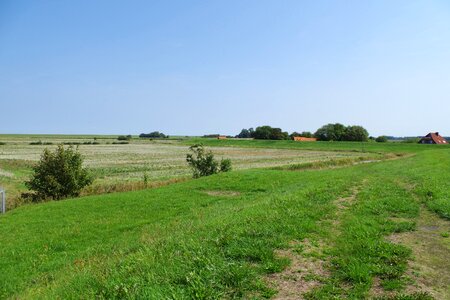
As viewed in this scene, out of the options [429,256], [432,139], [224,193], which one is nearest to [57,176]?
[224,193]

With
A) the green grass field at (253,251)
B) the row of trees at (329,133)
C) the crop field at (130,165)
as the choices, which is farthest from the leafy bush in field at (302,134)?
the green grass field at (253,251)

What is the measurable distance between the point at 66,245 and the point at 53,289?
5.12 metres

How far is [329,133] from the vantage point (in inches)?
5881

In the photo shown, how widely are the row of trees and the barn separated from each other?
1960 cm

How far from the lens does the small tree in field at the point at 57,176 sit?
923 inches

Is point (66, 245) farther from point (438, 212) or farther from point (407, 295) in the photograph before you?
point (438, 212)

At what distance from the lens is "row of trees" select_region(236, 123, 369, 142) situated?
141m

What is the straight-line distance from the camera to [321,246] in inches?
313

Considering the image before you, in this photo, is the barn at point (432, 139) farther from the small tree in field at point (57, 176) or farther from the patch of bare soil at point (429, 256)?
the patch of bare soil at point (429, 256)

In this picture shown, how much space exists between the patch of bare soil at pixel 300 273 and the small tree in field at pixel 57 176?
2004cm

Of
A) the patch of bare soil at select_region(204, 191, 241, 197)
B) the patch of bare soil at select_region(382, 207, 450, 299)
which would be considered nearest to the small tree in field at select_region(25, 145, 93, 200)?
the patch of bare soil at select_region(204, 191, 241, 197)

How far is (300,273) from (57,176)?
21417 millimetres

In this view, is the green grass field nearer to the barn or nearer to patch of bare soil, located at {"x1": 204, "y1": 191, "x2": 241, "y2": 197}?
patch of bare soil, located at {"x1": 204, "y1": 191, "x2": 241, "y2": 197}

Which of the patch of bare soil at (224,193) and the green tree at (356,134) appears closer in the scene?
the patch of bare soil at (224,193)
